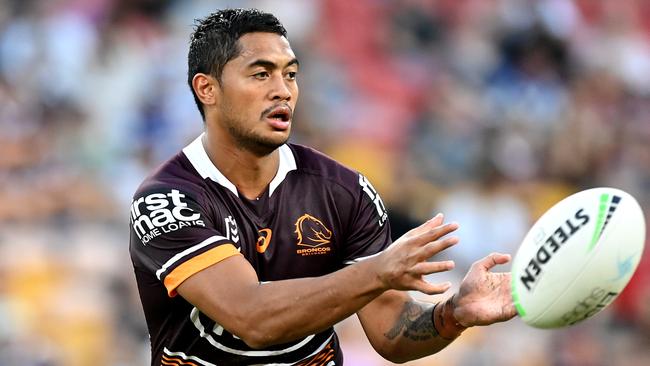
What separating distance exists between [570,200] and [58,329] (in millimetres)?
5208

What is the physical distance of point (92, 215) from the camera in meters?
9.11

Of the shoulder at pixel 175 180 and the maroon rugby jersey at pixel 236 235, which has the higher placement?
the shoulder at pixel 175 180

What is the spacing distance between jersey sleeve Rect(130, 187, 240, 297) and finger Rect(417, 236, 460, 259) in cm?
90

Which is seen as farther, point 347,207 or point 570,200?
point 347,207

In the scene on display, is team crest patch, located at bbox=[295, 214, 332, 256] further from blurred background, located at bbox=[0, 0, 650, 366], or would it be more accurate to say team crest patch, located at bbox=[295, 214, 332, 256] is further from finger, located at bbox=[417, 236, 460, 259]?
blurred background, located at bbox=[0, 0, 650, 366]

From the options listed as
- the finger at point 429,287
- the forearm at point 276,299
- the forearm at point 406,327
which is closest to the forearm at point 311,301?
the forearm at point 276,299

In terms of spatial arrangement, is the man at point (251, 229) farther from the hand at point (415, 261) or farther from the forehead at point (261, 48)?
the hand at point (415, 261)

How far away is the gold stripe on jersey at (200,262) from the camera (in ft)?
15.0

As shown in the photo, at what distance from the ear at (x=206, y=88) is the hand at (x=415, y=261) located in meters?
1.44

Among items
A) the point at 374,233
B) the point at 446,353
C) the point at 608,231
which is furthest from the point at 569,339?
the point at 608,231

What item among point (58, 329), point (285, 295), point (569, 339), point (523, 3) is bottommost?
point (569, 339)

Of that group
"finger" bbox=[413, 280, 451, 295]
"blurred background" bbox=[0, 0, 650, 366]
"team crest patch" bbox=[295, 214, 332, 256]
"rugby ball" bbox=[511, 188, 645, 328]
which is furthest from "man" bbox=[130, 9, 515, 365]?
"blurred background" bbox=[0, 0, 650, 366]

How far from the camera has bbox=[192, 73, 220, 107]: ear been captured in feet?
17.1

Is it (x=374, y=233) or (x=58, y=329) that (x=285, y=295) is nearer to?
(x=374, y=233)
